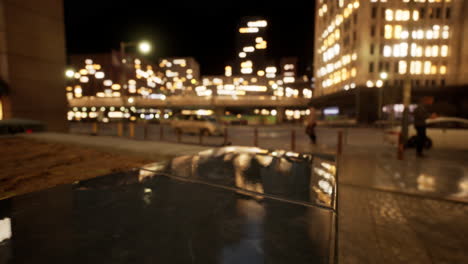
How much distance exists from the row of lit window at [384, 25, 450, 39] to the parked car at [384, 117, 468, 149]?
46.2 m

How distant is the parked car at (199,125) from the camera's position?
17594 millimetres

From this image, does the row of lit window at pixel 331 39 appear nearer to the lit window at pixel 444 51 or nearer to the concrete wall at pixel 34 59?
the lit window at pixel 444 51

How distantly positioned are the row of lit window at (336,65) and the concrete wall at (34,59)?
50.9 meters

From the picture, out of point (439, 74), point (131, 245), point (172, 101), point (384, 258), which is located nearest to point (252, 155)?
point (384, 258)

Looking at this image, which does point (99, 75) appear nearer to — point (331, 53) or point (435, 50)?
point (331, 53)

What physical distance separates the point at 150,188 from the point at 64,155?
666cm

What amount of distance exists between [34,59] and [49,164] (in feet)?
48.5

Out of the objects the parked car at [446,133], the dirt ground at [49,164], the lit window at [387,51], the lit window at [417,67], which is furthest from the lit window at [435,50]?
the dirt ground at [49,164]

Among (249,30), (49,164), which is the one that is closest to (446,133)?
(49,164)

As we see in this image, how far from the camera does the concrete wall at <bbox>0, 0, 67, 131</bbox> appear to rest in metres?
15.6

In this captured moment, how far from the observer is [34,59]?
667 inches

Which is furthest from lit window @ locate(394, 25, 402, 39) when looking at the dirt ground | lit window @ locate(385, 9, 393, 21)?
the dirt ground

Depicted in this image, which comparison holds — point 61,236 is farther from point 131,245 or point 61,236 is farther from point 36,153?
point 36,153

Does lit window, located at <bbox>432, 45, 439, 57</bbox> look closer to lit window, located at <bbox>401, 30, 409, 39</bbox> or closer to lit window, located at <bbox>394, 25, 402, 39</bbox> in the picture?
lit window, located at <bbox>401, 30, 409, 39</bbox>
